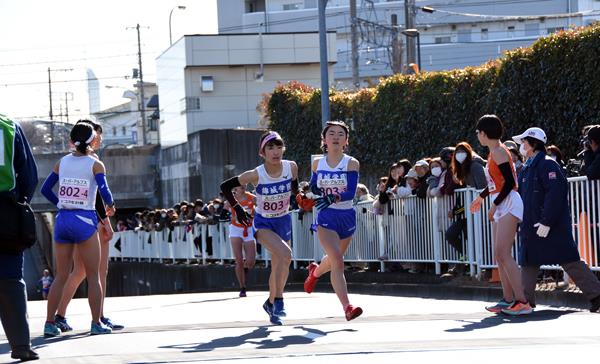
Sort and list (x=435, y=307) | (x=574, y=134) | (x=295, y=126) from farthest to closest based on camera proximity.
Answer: (x=295, y=126) < (x=574, y=134) < (x=435, y=307)

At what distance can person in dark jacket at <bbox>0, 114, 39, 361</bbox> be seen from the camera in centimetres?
917

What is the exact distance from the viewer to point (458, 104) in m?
26.5

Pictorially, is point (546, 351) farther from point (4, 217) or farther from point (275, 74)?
point (275, 74)

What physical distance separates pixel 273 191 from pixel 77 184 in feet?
6.43

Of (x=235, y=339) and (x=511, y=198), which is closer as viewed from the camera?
(x=235, y=339)

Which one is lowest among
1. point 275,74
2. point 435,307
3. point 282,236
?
point 435,307

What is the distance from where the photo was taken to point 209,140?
4353 centimetres

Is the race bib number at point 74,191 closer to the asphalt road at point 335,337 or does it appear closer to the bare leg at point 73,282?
the bare leg at point 73,282

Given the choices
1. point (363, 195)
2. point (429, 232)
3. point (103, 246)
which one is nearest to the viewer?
point (103, 246)

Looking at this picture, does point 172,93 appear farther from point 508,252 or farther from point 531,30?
point 508,252

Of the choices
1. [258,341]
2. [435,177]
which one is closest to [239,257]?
[435,177]

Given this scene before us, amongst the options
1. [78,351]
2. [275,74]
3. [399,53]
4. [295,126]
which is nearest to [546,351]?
[78,351]

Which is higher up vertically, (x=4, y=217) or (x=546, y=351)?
(x=4, y=217)

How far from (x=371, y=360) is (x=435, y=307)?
18.7 ft
